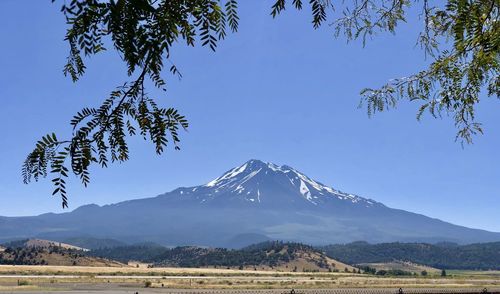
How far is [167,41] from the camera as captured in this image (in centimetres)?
365

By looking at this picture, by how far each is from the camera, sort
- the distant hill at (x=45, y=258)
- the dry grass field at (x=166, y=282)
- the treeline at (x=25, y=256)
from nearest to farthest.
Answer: the dry grass field at (x=166, y=282)
the treeline at (x=25, y=256)
the distant hill at (x=45, y=258)

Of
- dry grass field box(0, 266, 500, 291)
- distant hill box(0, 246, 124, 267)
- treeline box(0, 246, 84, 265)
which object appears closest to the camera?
dry grass field box(0, 266, 500, 291)

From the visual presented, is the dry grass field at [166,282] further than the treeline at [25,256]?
No

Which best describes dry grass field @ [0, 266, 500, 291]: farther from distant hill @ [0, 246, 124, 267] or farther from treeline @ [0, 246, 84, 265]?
distant hill @ [0, 246, 124, 267]

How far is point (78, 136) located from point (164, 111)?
68 cm

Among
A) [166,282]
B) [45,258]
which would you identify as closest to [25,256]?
[45,258]

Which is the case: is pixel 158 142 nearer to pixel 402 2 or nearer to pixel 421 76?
pixel 402 2

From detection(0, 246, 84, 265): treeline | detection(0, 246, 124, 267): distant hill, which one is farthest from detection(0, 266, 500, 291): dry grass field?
detection(0, 246, 124, 267): distant hill

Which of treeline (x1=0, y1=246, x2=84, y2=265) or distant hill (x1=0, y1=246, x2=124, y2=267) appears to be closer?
treeline (x1=0, y1=246, x2=84, y2=265)

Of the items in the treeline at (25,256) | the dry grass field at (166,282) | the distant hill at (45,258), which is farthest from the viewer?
the distant hill at (45,258)

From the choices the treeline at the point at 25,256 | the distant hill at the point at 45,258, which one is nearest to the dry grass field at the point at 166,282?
the treeline at the point at 25,256

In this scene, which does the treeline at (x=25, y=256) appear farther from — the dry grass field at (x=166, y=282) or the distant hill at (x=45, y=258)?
the dry grass field at (x=166, y=282)

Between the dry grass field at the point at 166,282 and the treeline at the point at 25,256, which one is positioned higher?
the treeline at the point at 25,256

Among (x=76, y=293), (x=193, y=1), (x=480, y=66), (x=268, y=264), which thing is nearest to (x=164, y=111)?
(x=193, y=1)
